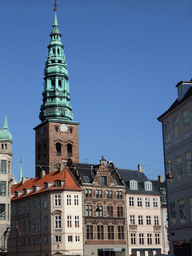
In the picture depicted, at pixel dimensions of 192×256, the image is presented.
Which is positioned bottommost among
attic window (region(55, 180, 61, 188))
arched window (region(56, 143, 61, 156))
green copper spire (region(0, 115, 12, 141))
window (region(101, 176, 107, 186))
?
attic window (region(55, 180, 61, 188))

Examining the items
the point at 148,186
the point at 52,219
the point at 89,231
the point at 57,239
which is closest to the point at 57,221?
the point at 52,219

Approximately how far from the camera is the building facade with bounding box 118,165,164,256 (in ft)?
265

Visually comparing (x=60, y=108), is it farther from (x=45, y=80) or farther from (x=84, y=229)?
(x=84, y=229)

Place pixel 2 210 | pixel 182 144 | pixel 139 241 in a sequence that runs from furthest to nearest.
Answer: pixel 139 241
pixel 2 210
pixel 182 144

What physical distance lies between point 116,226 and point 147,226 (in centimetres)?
658

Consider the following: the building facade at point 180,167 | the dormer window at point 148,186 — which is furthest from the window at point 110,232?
the building facade at point 180,167

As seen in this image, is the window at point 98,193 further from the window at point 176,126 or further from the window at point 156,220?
the window at point 176,126

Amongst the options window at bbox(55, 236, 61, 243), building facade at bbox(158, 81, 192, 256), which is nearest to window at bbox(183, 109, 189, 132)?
building facade at bbox(158, 81, 192, 256)

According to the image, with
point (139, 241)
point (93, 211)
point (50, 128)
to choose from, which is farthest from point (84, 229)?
point (50, 128)

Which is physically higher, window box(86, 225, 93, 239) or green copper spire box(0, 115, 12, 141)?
green copper spire box(0, 115, 12, 141)

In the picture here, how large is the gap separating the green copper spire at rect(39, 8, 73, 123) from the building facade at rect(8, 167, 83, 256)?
23.4 m

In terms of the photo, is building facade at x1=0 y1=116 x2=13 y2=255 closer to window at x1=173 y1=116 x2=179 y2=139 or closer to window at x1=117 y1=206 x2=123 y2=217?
window at x1=173 y1=116 x2=179 y2=139

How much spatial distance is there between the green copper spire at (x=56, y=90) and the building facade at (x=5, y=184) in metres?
40.6

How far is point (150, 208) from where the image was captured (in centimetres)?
8381
